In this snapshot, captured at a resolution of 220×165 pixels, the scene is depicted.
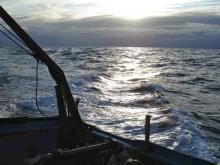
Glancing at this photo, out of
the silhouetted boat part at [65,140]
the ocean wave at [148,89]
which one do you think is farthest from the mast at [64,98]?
the ocean wave at [148,89]

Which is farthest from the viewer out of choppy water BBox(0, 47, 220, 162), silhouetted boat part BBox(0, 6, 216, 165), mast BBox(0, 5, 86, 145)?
choppy water BBox(0, 47, 220, 162)

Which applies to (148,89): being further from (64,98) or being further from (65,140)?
(64,98)

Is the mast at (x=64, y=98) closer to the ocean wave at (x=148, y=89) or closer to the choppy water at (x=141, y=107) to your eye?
the choppy water at (x=141, y=107)

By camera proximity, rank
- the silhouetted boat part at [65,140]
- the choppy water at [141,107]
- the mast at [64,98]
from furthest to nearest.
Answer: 1. the choppy water at [141,107]
2. the mast at [64,98]
3. the silhouetted boat part at [65,140]

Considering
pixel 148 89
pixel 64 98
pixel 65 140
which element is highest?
pixel 64 98

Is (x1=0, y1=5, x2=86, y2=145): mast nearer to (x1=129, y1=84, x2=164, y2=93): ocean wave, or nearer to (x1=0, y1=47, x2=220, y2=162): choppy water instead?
(x1=0, y1=47, x2=220, y2=162): choppy water

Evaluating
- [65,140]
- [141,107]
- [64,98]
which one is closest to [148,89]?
[141,107]

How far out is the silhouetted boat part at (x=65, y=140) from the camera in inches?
368

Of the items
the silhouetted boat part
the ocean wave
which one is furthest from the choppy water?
the silhouetted boat part

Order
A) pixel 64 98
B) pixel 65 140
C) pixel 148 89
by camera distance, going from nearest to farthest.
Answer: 1. pixel 64 98
2. pixel 65 140
3. pixel 148 89

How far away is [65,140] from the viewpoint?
448 inches

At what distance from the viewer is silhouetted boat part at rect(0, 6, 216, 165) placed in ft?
30.7

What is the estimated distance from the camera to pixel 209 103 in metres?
31.3

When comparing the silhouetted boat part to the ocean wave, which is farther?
the ocean wave
